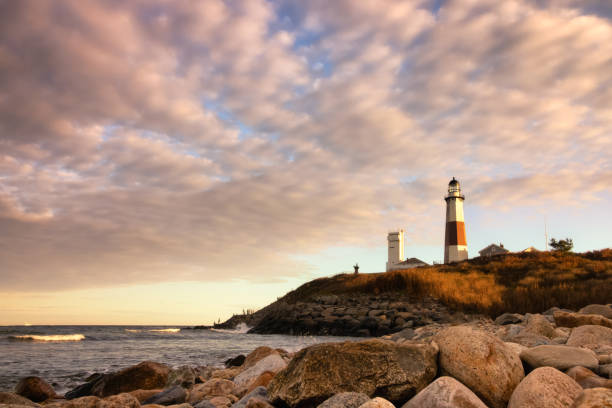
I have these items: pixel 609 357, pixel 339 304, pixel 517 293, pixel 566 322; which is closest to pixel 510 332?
pixel 566 322

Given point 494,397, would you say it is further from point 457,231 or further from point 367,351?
point 457,231

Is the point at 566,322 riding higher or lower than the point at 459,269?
lower

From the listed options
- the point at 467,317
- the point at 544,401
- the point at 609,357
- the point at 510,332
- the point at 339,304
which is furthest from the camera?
the point at 339,304

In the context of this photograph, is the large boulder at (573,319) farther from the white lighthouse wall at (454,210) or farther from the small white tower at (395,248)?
the small white tower at (395,248)

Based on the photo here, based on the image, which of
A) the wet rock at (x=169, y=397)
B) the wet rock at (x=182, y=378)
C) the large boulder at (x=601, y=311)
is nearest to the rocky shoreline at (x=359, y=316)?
the large boulder at (x=601, y=311)

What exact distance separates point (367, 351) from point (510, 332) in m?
6.11

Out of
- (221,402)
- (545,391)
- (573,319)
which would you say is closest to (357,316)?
(573,319)

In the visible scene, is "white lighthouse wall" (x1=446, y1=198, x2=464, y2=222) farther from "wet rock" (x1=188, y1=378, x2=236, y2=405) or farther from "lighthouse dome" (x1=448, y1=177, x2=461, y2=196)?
"wet rock" (x1=188, y1=378, x2=236, y2=405)

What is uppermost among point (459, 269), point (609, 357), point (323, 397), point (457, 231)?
point (457, 231)

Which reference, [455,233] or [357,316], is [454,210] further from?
[357,316]

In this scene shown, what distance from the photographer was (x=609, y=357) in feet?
15.4

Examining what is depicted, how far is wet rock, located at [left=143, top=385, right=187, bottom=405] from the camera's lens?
5.27 metres

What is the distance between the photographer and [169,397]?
17.4ft

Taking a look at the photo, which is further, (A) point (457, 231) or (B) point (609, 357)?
(A) point (457, 231)
